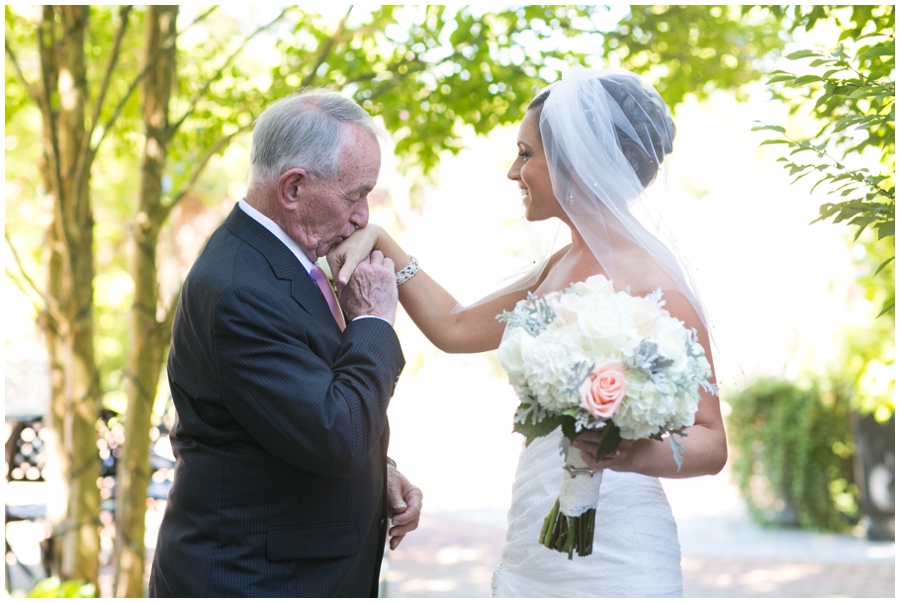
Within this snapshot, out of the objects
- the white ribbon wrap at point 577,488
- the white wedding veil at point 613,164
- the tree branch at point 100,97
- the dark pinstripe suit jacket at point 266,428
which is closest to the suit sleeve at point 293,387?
the dark pinstripe suit jacket at point 266,428

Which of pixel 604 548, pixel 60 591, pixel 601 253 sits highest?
pixel 601 253

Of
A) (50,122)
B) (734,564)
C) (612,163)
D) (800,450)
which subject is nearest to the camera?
(612,163)

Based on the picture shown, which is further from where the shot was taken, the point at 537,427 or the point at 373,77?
the point at 373,77

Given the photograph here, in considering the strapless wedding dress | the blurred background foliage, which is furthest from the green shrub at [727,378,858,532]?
the strapless wedding dress

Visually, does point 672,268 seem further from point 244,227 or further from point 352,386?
point 244,227

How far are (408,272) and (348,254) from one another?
576 mm

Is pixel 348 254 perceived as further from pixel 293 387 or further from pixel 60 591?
pixel 60 591

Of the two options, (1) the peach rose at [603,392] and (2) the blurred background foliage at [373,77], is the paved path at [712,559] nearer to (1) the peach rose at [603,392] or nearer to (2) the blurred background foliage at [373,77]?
(2) the blurred background foliage at [373,77]

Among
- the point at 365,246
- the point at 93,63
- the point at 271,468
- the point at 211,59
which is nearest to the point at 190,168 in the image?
the point at 211,59

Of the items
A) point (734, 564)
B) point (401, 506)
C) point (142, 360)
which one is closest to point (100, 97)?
point (142, 360)

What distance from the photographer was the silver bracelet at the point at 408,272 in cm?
313

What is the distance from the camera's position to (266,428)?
6.89 ft

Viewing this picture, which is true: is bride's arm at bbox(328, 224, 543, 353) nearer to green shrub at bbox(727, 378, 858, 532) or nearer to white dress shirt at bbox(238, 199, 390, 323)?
white dress shirt at bbox(238, 199, 390, 323)

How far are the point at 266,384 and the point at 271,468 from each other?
0.98 ft
